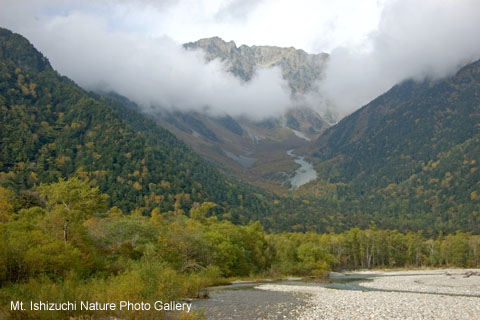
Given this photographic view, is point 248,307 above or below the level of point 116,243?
below

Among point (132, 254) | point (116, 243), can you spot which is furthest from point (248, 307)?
point (116, 243)

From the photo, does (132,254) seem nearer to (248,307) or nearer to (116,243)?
(116,243)

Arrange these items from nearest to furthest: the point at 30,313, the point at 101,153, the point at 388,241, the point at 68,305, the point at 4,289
Answer: the point at 30,313, the point at 68,305, the point at 4,289, the point at 388,241, the point at 101,153

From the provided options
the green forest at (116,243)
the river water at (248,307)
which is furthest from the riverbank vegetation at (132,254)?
the river water at (248,307)

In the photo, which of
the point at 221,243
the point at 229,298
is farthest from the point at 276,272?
the point at 229,298

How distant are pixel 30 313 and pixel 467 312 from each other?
3798 centimetres

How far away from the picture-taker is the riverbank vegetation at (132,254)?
30000 millimetres

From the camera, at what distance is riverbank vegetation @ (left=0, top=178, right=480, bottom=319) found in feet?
98.4

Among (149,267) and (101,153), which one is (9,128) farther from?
(149,267)

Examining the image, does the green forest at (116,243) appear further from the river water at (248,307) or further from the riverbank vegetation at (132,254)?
the river water at (248,307)

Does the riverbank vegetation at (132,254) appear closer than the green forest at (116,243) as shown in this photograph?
Yes

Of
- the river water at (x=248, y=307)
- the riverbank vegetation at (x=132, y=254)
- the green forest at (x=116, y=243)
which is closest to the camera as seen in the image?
the riverbank vegetation at (x=132, y=254)

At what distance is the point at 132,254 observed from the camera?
→ 59844 mm

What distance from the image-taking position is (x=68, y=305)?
2727cm
